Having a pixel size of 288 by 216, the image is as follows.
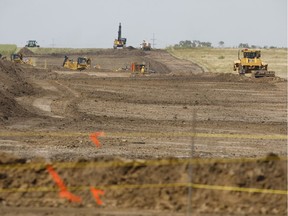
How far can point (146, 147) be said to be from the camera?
19328 millimetres

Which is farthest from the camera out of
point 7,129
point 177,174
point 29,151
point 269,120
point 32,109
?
point 32,109

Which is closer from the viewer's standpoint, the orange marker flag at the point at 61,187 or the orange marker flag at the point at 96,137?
the orange marker flag at the point at 61,187

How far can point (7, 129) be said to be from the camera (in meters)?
22.6

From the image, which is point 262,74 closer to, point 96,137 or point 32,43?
point 96,137

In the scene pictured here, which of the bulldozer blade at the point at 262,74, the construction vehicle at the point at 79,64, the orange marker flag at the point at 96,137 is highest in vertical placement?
the bulldozer blade at the point at 262,74

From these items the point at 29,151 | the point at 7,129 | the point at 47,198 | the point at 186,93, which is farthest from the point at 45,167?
the point at 186,93

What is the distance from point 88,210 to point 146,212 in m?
0.98

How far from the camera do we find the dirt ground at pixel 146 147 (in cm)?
1097

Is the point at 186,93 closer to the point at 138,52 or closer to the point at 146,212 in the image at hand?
the point at 146,212

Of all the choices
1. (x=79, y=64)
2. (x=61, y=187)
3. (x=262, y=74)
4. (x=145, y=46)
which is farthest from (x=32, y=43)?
(x=61, y=187)

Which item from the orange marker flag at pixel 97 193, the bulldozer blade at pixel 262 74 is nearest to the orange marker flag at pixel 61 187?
the orange marker flag at pixel 97 193

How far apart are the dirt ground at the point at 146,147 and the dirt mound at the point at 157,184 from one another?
2 cm

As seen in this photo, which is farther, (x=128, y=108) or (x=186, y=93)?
(x=186, y=93)

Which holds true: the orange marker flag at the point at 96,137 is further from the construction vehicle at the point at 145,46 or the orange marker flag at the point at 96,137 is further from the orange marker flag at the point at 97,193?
the construction vehicle at the point at 145,46
